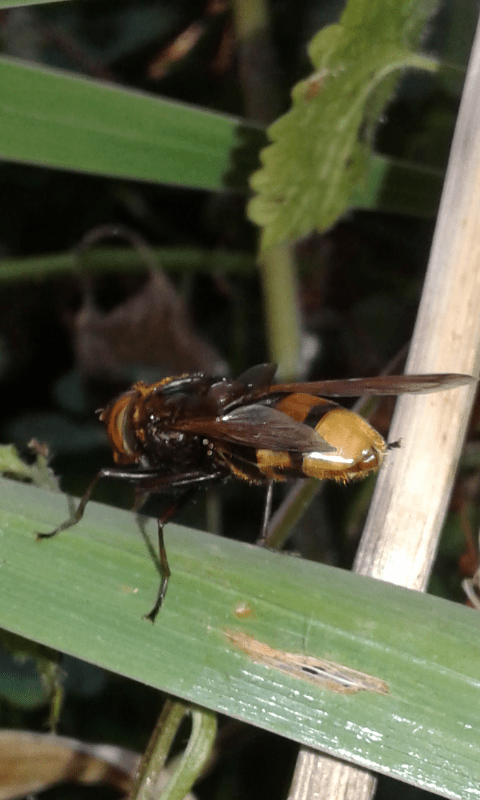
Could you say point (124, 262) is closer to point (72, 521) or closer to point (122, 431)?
point (122, 431)

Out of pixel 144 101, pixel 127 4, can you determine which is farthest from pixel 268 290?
pixel 127 4

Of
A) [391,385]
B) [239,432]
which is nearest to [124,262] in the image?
[239,432]

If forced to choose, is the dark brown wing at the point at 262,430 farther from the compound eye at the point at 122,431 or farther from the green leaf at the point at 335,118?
the green leaf at the point at 335,118

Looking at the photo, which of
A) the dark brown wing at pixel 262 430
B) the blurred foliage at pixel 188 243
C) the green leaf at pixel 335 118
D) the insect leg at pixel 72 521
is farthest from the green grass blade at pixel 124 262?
the insect leg at pixel 72 521

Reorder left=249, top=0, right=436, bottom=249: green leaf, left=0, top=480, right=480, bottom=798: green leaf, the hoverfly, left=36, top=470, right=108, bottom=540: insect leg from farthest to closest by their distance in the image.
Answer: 1. left=249, top=0, right=436, bottom=249: green leaf
2. the hoverfly
3. left=36, top=470, right=108, bottom=540: insect leg
4. left=0, top=480, right=480, bottom=798: green leaf

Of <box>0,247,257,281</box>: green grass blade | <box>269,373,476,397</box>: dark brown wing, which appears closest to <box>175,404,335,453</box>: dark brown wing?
<box>269,373,476,397</box>: dark brown wing

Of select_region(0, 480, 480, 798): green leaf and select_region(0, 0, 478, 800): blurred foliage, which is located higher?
select_region(0, 0, 478, 800): blurred foliage

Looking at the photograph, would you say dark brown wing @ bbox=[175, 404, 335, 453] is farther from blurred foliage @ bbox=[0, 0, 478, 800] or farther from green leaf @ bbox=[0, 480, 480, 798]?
blurred foliage @ bbox=[0, 0, 478, 800]
